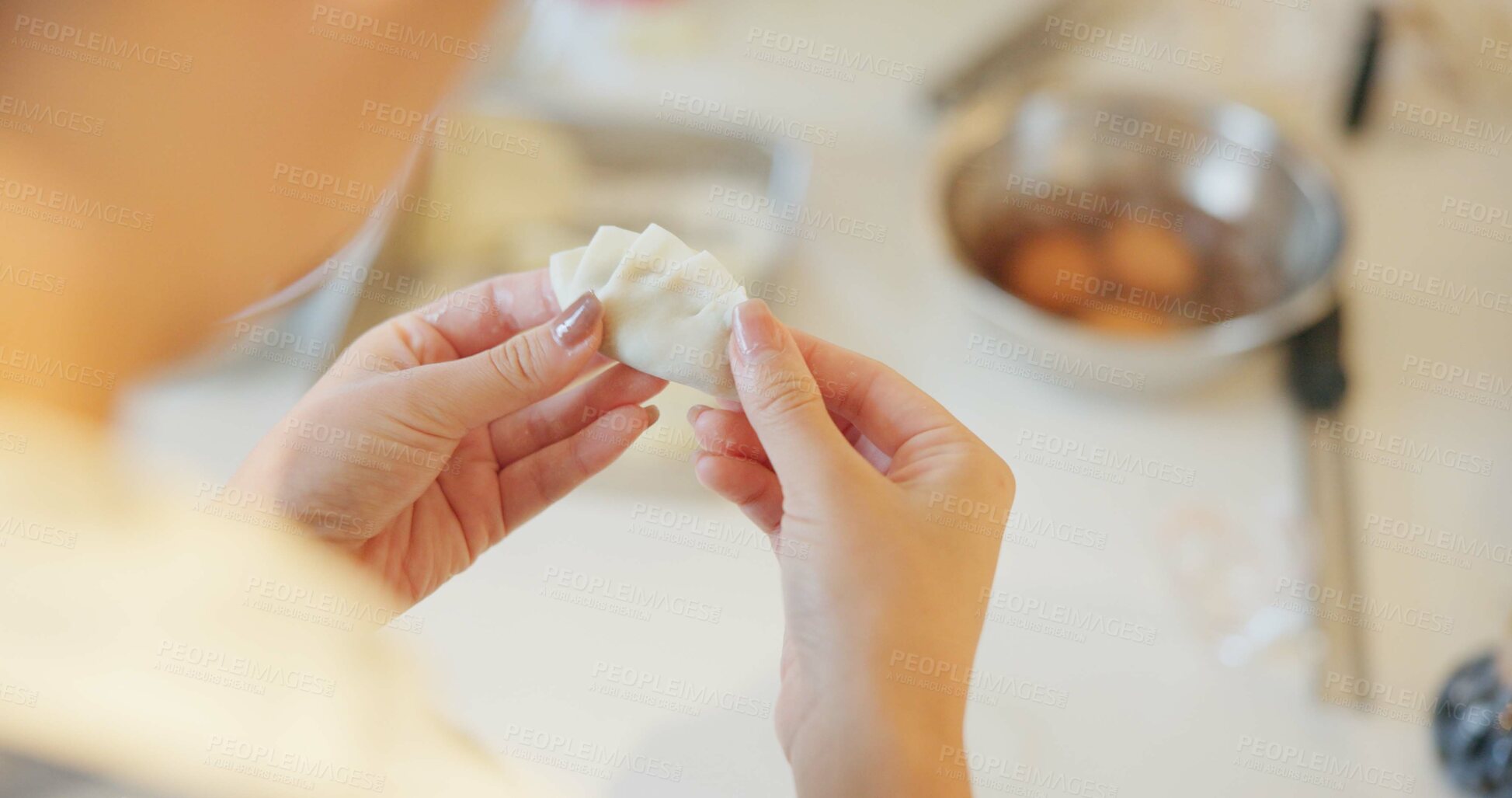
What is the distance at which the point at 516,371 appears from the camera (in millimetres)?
565

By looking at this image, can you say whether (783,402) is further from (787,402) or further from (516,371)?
(516,371)

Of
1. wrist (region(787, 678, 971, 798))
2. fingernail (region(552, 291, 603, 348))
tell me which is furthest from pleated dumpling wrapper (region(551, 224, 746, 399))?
wrist (region(787, 678, 971, 798))

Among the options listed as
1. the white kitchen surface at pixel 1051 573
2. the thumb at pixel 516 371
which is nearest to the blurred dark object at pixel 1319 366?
the white kitchen surface at pixel 1051 573

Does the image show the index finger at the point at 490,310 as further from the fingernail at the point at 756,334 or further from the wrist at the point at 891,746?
the wrist at the point at 891,746

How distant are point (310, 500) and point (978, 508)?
0.45 metres

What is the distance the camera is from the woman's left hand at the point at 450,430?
22.7 inches

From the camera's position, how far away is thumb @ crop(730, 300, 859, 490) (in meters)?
0.51

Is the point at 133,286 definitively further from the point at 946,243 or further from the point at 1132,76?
the point at 1132,76

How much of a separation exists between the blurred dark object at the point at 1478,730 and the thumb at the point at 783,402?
1.86 ft

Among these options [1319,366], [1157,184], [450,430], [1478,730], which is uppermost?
[450,430]

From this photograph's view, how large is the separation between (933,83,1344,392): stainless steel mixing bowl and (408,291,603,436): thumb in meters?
0.40

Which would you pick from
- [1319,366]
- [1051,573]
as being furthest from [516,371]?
[1319,366]

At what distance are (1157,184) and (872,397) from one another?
565 millimetres

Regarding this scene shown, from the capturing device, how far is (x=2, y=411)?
58 cm
